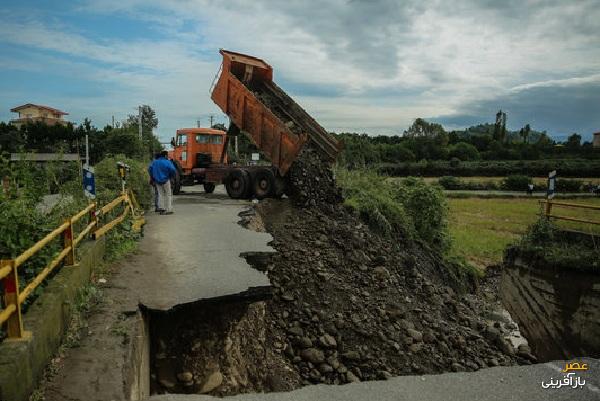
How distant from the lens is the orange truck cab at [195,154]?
16531 millimetres

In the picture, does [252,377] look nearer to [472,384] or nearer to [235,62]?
[472,384]

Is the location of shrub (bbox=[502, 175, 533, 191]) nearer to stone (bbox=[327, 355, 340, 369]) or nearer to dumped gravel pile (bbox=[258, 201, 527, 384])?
dumped gravel pile (bbox=[258, 201, 527, 384])

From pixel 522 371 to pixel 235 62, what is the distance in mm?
10893

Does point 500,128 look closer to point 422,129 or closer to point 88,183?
point 422,129

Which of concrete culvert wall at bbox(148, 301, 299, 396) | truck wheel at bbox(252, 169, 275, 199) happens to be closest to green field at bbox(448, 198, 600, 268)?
truck wheel at bbox(252, 169, 275, 199)

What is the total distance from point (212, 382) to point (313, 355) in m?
1.58

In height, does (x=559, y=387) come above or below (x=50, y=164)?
below

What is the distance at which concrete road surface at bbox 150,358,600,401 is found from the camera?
3969 mm

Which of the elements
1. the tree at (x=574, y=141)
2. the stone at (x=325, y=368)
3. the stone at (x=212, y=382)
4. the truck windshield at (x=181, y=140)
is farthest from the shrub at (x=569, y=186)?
the stone at (x=212, y=382)

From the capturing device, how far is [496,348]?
743 centimetres

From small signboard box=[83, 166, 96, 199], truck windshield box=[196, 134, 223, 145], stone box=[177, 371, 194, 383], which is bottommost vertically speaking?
stone box=[177, 371, 194, 383]

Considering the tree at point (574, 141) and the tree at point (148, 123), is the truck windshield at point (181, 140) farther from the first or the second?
the tree at point (574, 141)

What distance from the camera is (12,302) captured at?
3.30 metres

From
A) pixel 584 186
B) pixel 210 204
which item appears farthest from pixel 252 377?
pixel 584 186
